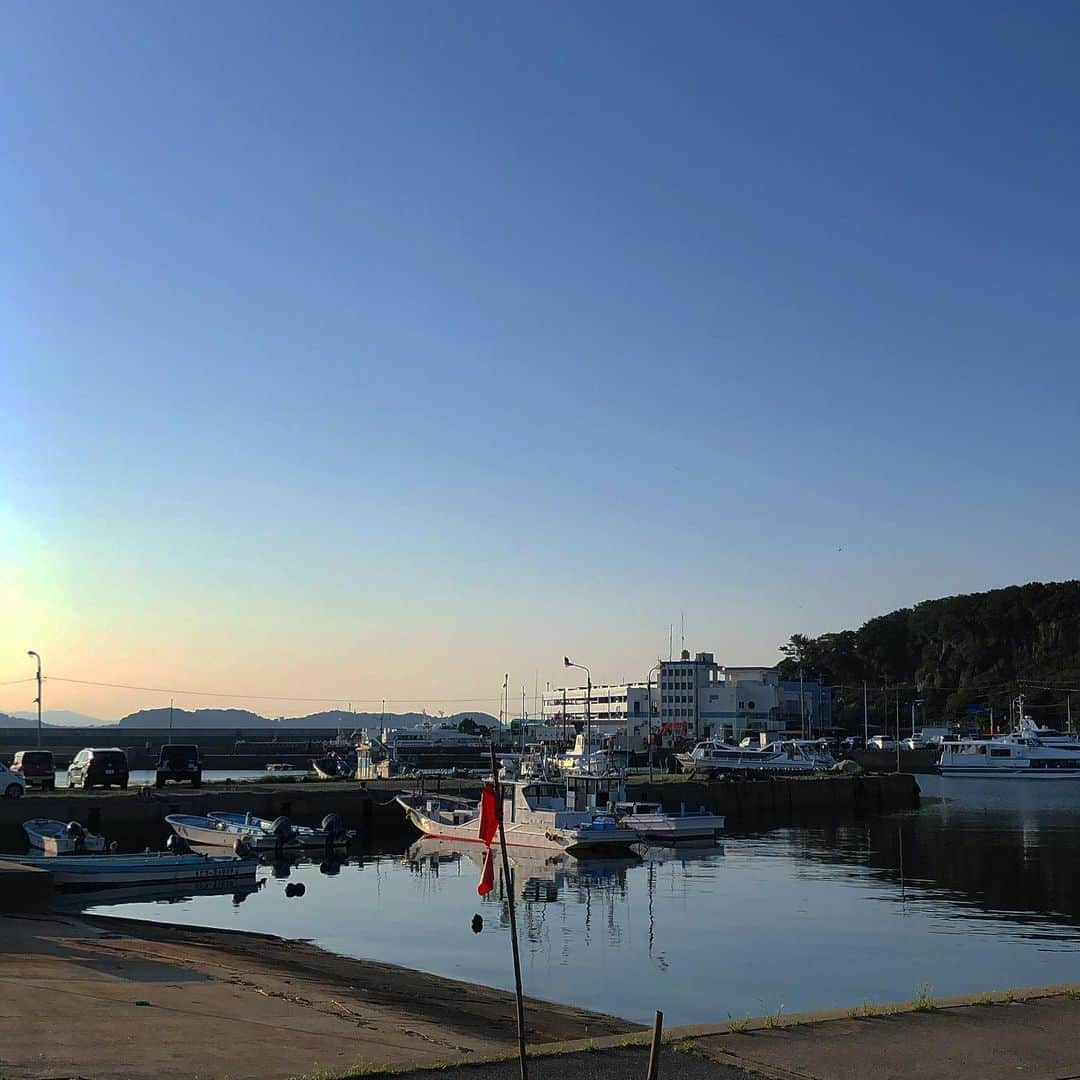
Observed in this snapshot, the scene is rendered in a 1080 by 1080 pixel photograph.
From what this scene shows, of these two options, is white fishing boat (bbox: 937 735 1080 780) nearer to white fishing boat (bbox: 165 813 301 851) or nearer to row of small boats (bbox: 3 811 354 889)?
row of small boats (bbox: 3 811 354 889)

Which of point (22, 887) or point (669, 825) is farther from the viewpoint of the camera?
point (669, 825)

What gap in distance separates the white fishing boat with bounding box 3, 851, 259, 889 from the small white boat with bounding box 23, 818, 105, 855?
0.91 m

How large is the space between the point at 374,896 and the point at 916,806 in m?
57.5

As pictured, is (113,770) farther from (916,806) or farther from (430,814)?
(916,806)

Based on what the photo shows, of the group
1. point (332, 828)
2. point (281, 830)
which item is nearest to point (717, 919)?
point (332, 828)

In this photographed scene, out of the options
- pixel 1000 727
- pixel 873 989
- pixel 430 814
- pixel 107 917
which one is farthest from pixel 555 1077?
pixel 1000 727

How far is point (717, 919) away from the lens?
39.7 metres

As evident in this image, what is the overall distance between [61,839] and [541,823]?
22.1 meters

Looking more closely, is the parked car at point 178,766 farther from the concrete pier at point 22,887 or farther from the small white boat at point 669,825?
the concrete pier at point 22,887

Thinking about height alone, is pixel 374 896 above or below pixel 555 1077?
below

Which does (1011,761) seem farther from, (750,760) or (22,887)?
(22,887)

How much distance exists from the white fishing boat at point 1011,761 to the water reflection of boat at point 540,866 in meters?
86.4

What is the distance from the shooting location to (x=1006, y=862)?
180 ft

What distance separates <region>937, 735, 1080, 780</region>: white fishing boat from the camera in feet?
443
